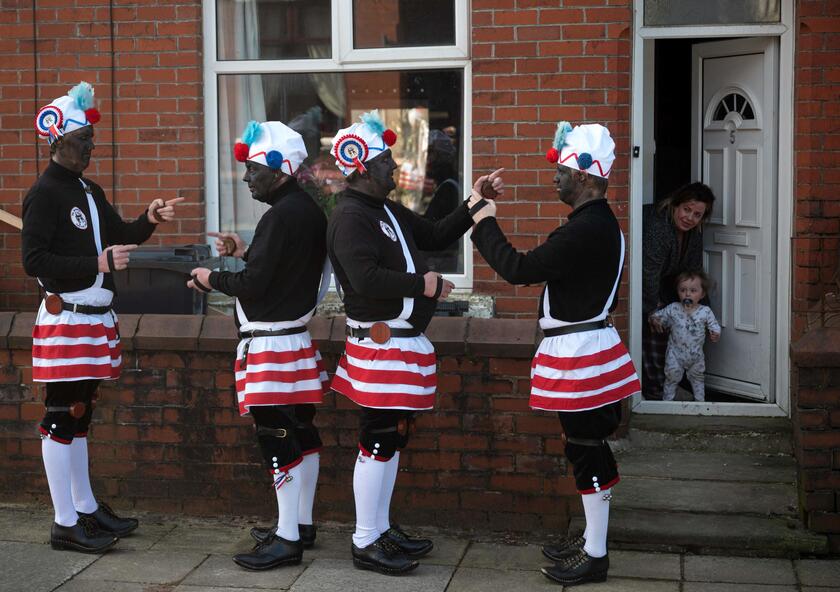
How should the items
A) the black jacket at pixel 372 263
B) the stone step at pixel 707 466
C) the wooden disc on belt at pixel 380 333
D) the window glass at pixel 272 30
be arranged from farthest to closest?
1. the window glass at pixel 272 30
2. the stone step at pixel 707 466
3. the wooden disc on belt at pixel 380 333
4. the black jacket at pixel 372 263

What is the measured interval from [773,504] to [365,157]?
2.68m

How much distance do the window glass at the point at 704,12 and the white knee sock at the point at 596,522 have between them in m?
3.27

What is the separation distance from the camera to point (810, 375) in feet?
18.7

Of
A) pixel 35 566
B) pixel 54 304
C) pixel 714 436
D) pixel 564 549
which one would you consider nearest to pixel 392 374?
pixel 564 549

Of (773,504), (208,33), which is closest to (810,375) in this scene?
(773,504)

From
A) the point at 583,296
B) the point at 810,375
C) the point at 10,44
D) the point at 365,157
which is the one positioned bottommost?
the point at 810,375

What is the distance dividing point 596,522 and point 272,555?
144 cm

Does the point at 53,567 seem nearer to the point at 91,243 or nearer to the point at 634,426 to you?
the point at 91,243

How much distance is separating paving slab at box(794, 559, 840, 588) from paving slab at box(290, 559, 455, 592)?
1.52 metres

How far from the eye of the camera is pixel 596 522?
5410mm

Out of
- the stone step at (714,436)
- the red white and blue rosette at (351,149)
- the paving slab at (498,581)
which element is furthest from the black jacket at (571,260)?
the stone step at (714,436)

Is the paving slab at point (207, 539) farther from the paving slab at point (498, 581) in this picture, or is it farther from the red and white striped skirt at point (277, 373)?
the paving slab at point (498, 581)

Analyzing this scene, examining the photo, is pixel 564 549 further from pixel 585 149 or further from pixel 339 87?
pixel 339 87

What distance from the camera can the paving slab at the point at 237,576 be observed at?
5469mm
